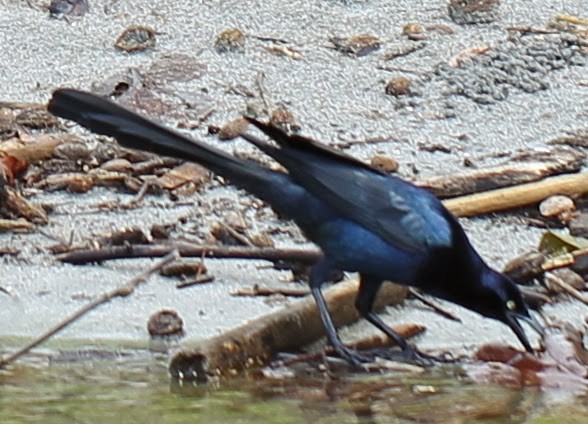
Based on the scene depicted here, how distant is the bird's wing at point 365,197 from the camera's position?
541 centimetres

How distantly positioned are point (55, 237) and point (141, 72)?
1.70 metres

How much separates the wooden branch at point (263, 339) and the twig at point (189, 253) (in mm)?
310

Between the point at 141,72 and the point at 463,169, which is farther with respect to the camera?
the point at 141,72

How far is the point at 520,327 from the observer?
17.7 ft

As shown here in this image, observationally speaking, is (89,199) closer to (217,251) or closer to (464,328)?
(217,251)

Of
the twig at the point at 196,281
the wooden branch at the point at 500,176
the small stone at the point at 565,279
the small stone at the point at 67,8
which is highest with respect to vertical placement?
the small stone at the point at 565,279

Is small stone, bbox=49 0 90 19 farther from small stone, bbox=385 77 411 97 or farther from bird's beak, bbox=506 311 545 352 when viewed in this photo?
bird's beak, bbox=506 311 545 352

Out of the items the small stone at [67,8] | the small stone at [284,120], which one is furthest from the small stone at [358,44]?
the small stone at [67,8]

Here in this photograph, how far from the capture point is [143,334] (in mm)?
5559

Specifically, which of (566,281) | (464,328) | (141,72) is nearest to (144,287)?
(464,328)

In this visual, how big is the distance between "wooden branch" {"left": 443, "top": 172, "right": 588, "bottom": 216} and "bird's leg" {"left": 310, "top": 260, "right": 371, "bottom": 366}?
1.23 m

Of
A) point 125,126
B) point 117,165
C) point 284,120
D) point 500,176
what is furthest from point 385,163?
point 125,126

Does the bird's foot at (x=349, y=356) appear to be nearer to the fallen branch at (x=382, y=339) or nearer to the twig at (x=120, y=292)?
the fallen branch at (x=382, y=339)

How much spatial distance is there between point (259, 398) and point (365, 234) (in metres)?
0.86
